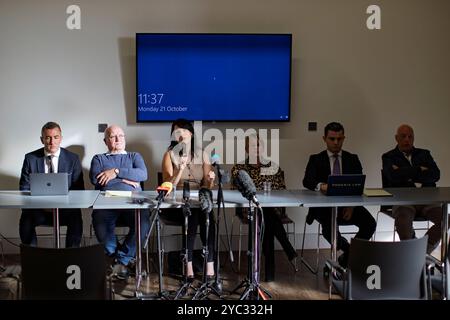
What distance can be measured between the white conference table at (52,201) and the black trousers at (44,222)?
0.33 meters

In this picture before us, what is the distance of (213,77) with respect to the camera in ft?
15.1

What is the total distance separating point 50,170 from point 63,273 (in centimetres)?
206

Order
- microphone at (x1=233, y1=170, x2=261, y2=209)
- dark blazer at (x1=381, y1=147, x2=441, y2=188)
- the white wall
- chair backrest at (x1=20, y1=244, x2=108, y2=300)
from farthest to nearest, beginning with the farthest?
the white wall → dark blazer at (x1=381, y1=147, x2=441, y2=188) → microphone at (x1=233, y1=170, x2=261, y2=209) → chair backrest at (x1=20, y1=244, x2=108, y2=300)

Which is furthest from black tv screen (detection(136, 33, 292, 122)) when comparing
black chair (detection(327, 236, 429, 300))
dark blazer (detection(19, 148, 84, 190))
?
black chair (detection(327, 236, 429, 300))

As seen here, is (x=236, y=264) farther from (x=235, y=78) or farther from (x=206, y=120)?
(x=235, y=78)

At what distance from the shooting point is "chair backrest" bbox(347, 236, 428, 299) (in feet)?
7.61

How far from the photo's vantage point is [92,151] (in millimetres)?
4668

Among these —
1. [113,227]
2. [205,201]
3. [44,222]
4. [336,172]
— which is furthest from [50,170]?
[336,172]

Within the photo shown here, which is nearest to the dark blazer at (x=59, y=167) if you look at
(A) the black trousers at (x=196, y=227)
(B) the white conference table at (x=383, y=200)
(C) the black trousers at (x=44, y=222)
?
(C) the black trousers at (x=44, y=222)

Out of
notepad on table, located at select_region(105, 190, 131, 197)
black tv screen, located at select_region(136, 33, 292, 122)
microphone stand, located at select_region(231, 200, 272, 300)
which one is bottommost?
microphone stand, located at select_region(231, 200, 272, 300)

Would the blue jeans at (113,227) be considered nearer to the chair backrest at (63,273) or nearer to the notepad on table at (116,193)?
the notepad on table at (116,193)

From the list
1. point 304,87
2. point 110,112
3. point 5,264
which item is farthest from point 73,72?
point 304,87

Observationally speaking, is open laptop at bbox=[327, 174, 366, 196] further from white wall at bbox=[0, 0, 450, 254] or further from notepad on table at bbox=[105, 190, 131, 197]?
notepad on table at bbox=[105, 190, 131, 197]

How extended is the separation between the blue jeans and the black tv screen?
1028mm
